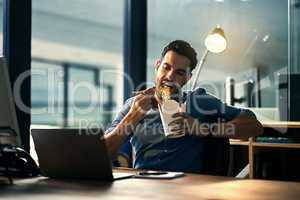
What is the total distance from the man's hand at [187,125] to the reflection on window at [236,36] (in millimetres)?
1611

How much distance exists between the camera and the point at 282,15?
12.7 feet

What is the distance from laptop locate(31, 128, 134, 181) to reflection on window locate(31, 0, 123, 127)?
119 cm

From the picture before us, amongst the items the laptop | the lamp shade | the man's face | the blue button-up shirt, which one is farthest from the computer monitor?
the lamp shade

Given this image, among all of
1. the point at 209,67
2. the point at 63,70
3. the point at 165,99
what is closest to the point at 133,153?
the point at 165,99

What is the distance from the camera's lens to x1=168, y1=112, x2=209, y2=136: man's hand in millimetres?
2084

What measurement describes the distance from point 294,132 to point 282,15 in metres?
1.21

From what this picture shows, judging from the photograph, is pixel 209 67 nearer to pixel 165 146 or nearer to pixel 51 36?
pixel 51 36

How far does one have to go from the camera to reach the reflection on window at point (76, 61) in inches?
119

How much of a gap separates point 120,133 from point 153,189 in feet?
2.73

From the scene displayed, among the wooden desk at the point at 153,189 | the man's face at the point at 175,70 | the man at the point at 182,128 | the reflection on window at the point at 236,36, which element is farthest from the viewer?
the reflection on window at the point at 236,36

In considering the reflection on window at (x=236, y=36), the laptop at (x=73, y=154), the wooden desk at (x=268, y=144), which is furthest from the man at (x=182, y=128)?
the reflection on window at (x=236, y=36)

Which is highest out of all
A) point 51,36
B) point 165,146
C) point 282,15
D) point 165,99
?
point 282,15

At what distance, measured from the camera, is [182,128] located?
2174mm

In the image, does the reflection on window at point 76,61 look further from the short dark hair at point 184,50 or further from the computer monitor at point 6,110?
the computer monitor at point 6,110
